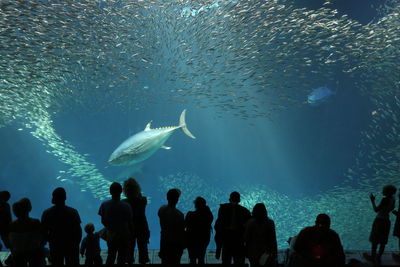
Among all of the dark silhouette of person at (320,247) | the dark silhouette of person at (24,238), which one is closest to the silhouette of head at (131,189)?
the dark silhouette of person at (24,238)

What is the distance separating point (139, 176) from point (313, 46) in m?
14.0

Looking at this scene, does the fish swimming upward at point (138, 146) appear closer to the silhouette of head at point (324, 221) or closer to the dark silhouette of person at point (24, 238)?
the dark silhouette of person at point (24, 238)

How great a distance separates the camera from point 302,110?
24.5 m

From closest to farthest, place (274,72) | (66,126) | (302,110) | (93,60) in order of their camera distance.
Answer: (93,60) < (274,72) < (66,126) < (302,110)

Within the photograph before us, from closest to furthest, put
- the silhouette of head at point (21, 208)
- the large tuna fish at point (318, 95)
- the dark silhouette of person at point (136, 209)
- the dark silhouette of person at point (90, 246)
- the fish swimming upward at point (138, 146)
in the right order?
the silhouette of head at point (21, 208) < the dark silhouette of person at point (136, 209) < the dark silhouette of person at point (90, 246) < the fish swimming upward at point (138, 146) < the large tuna fish at point (318, 95)

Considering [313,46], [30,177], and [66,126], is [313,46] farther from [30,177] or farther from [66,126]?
[30,177]

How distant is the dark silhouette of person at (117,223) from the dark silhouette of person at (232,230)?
108 cm

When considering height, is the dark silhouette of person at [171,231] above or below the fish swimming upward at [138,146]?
below

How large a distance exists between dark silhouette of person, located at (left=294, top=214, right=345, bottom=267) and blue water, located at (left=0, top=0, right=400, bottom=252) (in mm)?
10573

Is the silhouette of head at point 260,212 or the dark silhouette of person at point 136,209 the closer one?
the silhouette of head at point 260,212

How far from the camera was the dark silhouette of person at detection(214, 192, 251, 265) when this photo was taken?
356 cm

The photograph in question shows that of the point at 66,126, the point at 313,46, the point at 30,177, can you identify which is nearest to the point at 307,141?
the point at 313,46

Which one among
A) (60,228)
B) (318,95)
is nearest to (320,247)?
(60,228)

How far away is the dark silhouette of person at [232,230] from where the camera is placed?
11.7ft
